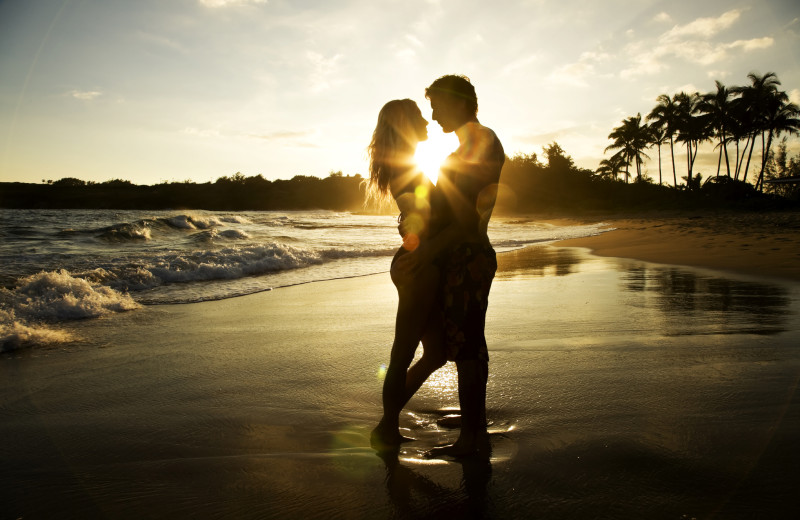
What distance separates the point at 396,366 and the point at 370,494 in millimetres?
607

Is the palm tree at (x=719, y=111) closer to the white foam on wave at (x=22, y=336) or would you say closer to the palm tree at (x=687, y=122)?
the palm tree at (x=687, y=122)

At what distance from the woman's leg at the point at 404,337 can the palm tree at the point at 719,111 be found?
51.0 metres

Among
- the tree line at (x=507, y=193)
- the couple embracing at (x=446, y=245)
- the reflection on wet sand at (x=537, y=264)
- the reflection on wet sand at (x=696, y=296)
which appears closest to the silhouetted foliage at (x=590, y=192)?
the tree line at (x=507, y=193)

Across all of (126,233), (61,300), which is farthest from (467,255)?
(126,233)

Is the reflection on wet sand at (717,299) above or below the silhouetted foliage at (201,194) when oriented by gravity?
below

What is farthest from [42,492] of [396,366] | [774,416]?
[774,416]

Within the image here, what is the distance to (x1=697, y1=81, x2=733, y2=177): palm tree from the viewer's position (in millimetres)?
42281

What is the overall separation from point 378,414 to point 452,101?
5.34ft

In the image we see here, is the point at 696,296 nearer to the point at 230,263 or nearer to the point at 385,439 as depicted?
the point at 385,439

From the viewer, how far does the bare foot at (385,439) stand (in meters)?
2.13

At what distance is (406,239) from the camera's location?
2.09 m

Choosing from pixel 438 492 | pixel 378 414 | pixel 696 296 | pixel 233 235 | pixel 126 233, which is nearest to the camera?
pixel 438 492

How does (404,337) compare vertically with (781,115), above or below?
below

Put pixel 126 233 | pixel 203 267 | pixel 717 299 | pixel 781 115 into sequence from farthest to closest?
pixel 781 115 < pixel 126 233 < pixel 203 267 < pixel 717 299
